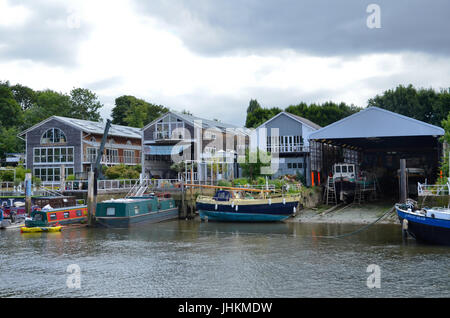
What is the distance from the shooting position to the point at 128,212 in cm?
3403

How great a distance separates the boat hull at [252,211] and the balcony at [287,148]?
555 inches

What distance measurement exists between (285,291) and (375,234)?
13.7 metres

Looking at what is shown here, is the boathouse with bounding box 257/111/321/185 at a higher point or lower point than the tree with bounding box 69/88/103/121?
lower

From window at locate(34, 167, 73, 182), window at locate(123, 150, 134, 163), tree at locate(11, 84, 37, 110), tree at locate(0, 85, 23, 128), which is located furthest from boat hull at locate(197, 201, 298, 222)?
tree at locate(11, 84, 37, 110)

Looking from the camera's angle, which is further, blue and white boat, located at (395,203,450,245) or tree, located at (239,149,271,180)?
tree, located at (239,149,271,180)

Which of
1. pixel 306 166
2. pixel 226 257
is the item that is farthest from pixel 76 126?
pixel 226 257

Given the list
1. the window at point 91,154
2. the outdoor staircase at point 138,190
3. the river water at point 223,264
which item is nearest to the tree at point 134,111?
the window at point 91,154

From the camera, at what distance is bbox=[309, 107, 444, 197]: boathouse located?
3750cm

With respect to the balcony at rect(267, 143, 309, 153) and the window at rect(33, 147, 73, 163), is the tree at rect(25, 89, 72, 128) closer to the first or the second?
the window at rect(33, 147, 73, 163)

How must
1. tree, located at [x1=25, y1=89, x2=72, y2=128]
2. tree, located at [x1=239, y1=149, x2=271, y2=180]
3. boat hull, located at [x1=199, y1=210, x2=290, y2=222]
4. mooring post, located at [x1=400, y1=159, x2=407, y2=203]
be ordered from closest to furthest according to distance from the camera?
mooring post, located at [x1=400, y1=159, x2=407, y2=203]
boat hull, located at [x1=199, y1=210, x2=290, y2=222]
tree, located at [x1=239, y1=149, x2=271, y2=180]
tree, located at [x1=25, y1=89, x2=72, y2=128]

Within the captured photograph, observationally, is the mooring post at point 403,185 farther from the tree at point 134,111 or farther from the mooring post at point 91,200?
the tree at point 134,111

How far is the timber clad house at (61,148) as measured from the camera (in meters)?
54.8
